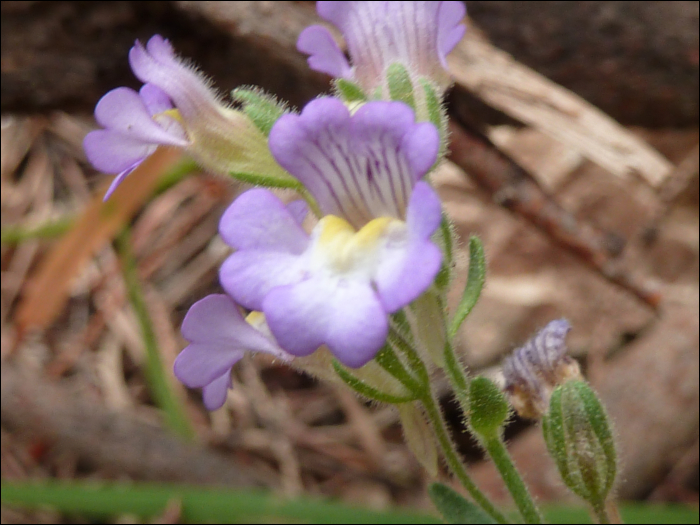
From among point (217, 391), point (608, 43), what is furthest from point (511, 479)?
point (608, 43)

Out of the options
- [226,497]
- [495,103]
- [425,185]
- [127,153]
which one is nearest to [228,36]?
[495,103]

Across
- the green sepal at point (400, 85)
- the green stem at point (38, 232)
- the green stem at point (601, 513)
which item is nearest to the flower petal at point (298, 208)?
the green sepal at point (400, 85)

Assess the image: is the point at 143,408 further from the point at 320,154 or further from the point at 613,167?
the point at 320,154

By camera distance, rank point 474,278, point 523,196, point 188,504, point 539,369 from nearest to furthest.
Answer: point 474,278, point 539,369, point 188,504, point 523,196

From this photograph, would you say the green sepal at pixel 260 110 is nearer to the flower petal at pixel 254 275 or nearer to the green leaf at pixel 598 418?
the flower petal at pixel 254 275

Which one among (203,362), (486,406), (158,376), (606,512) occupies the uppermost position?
(203,362)

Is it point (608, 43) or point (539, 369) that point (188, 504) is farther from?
point (608, 43)
